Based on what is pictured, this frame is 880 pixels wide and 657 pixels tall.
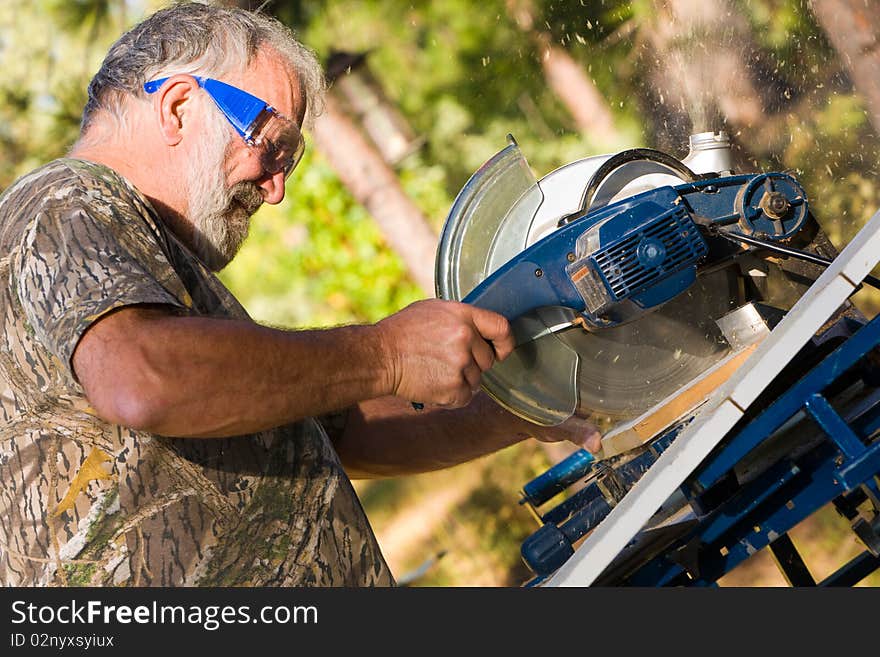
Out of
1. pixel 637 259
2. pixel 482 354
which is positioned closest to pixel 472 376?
pixel 482 354

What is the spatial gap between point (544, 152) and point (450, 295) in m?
4.36

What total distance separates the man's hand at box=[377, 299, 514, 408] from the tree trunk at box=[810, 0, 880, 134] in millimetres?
3477

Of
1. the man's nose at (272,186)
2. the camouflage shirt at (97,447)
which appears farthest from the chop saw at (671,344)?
the camouflage shirt at (97,447)

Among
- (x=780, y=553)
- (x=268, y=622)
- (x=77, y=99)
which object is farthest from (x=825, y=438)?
(x=77, y=99)

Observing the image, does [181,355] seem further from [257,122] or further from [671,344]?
[671,344]

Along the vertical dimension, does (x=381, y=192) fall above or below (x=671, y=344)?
above

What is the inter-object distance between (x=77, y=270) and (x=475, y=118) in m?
5.28

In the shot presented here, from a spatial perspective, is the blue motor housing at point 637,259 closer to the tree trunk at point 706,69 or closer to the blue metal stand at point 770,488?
the blue metal stand at point 770,488

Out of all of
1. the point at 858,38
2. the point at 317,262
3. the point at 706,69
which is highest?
the point at 317,262

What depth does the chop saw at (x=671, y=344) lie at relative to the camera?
1.81 m

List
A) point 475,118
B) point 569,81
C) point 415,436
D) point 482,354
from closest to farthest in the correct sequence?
point 482,354 → point 415,436 → point 569,81 → point 475,118

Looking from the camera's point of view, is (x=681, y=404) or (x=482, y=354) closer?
(x=482, y=354)

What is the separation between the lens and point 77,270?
1.68 metres

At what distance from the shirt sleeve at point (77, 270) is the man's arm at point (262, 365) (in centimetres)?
2
